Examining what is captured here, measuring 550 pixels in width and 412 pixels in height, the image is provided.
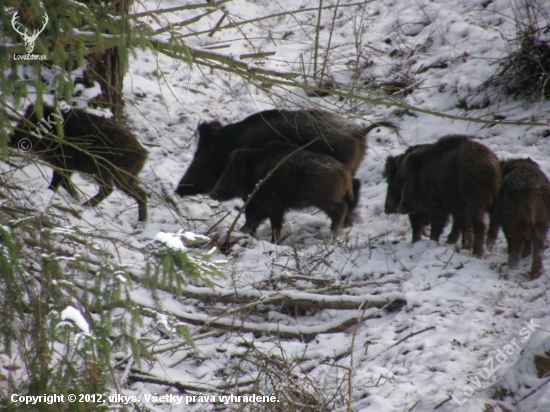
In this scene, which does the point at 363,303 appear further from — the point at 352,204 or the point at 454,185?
the point at 352,204

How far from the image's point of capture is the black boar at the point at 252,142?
7301 millimetres

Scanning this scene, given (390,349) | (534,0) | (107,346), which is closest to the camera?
(107,346)

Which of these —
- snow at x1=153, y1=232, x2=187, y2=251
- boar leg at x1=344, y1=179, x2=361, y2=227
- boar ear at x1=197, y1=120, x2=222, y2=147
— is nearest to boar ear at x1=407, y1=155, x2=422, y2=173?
boar leg at x1=344, y1=179, x2=361, y2=227

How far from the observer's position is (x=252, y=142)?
25.6ft

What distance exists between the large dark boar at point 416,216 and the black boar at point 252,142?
76 cm

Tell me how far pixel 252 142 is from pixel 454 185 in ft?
10.8

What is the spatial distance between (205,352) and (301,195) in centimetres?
290

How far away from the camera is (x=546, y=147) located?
7.31 m

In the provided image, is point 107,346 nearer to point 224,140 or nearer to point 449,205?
point 449,205

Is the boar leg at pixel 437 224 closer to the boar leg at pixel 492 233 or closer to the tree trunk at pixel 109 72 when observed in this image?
the boar leg at pixel 492 233

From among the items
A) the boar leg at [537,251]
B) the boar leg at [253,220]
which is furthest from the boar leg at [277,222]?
the boar leg at [537,251]

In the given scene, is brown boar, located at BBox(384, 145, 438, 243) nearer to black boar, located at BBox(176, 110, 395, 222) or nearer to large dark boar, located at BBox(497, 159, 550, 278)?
black boar, located at BBox(176, 110, 395, 222)

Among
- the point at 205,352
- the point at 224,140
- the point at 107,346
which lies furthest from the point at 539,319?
the point at 224,140

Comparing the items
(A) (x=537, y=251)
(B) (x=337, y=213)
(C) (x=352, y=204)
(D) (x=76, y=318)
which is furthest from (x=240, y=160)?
(D) (x=76, y=318)
